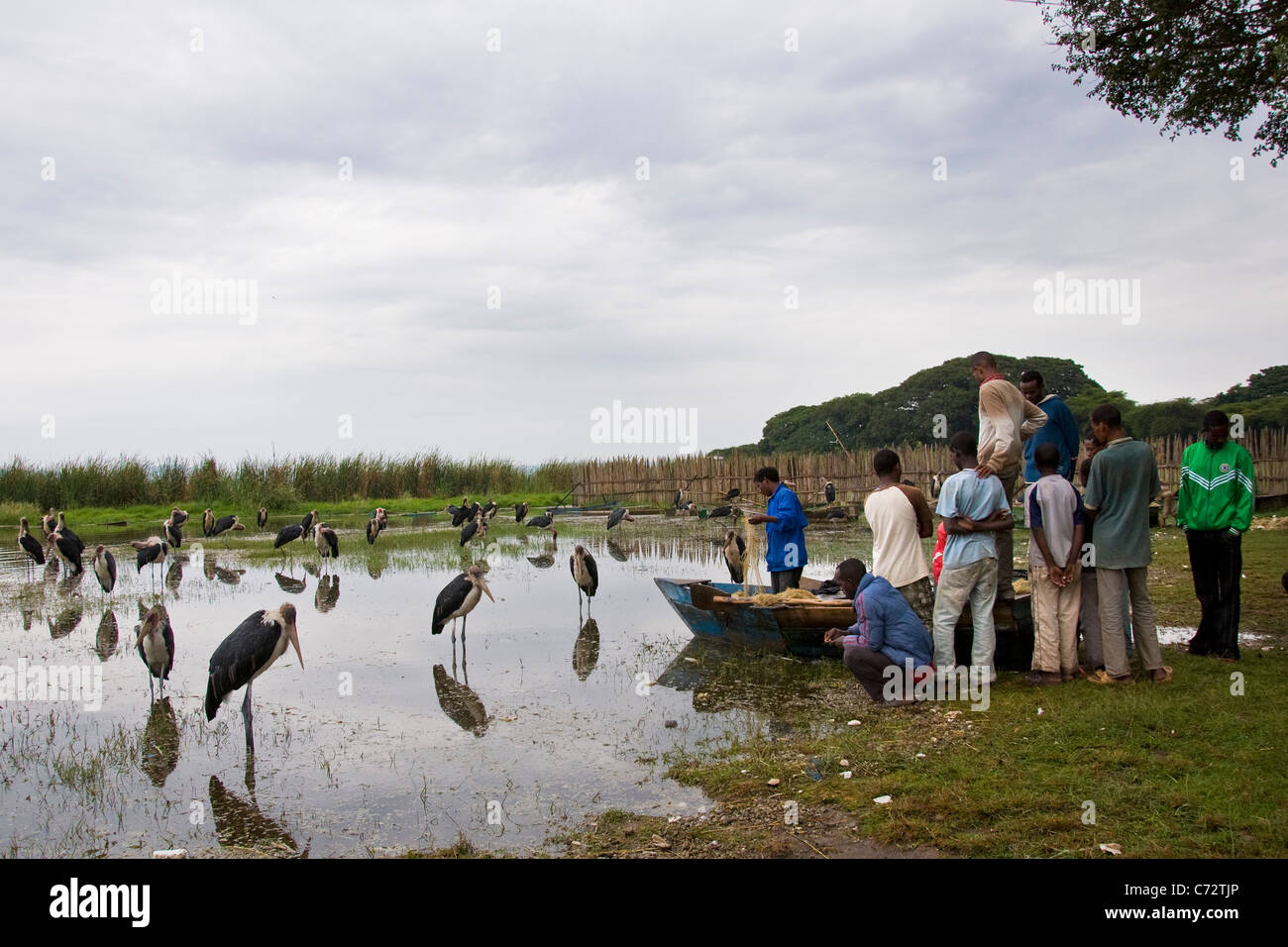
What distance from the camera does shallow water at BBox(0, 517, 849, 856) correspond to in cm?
580

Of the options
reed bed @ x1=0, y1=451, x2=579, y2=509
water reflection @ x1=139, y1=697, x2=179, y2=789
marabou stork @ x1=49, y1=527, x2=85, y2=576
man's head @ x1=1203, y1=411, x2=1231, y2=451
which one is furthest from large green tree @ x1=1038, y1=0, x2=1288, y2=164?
reed bed @ x1=0, y1=451, x2=579, y2=509

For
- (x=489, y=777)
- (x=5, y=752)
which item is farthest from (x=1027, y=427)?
(x=5, y=752)

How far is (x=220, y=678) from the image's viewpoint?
740 centimetres

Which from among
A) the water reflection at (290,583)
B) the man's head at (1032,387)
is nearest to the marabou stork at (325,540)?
the water reflection at (290,583)

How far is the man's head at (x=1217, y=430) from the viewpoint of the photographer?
26.3 feet

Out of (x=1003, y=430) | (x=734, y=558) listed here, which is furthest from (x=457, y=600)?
(x=1003, y=430)

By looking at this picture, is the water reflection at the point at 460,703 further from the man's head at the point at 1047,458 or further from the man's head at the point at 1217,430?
the man's head at the point at 1217,430

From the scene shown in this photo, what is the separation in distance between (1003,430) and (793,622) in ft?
8.40

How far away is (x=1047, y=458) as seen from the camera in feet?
25.1

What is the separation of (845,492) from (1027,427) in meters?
23.7

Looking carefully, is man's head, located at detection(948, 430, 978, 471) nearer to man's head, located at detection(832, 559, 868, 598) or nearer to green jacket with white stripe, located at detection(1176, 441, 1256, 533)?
man's head, located at detection(832, 559, 868, 598)

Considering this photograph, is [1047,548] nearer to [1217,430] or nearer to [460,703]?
[1217,430]

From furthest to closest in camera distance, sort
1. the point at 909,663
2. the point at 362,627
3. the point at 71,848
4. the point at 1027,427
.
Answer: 1. the point at 362,627
2. the point at 1027,427
3. the point at 909,663
4. the point at 71,848
